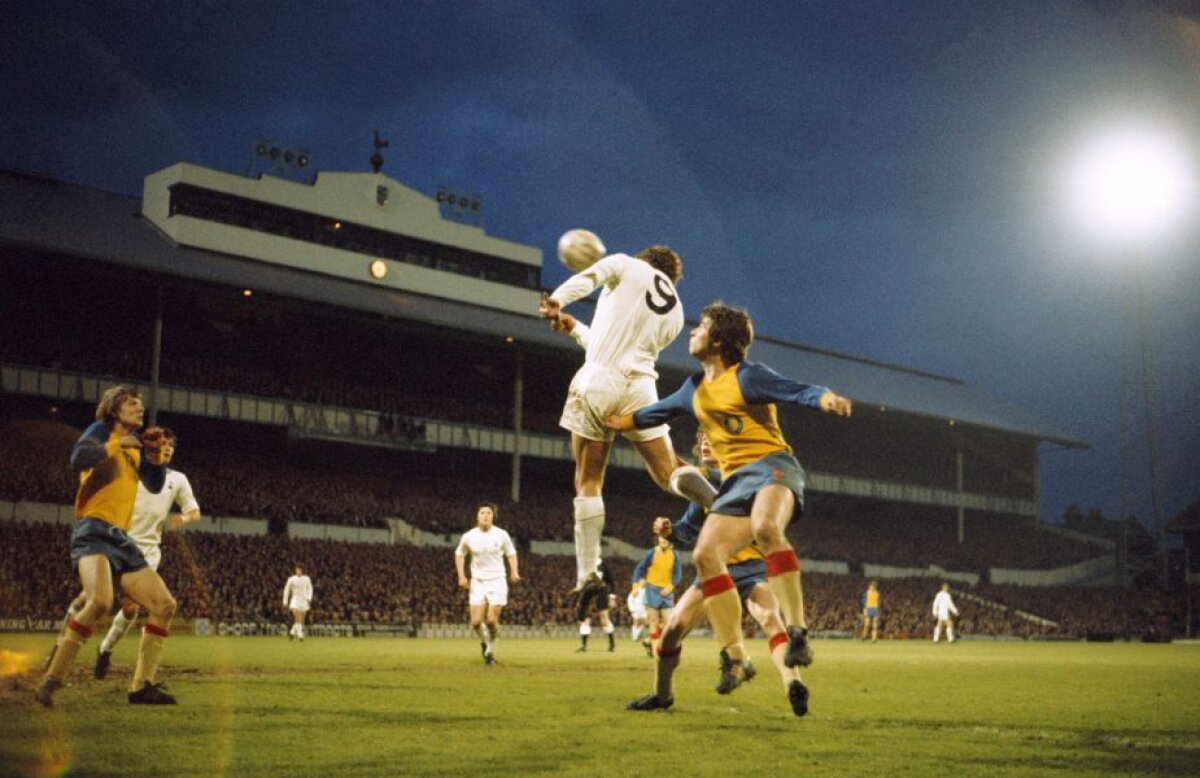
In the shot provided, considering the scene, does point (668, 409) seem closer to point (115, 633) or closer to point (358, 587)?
point (115, 633)

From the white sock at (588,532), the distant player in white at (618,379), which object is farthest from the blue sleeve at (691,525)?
the white sock at (588,532)

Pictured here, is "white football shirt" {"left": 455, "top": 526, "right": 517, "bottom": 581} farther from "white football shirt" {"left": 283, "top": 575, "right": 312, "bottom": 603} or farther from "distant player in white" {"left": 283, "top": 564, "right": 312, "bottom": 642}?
"white football shirt" {"left": 283, "top": 575, "right": 312, "bottom": 603}

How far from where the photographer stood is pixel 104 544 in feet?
29.7

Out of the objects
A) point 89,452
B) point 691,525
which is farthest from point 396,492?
point 691,525

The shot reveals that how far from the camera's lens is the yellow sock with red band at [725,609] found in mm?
8289

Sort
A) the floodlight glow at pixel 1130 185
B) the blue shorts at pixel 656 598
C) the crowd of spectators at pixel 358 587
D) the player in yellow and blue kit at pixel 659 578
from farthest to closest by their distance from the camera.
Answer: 1. the floodlight glow at pixel 1130 185
2. the crowd of spectators at pixel 358 587
3. the blue shorts at pixel 656 598
4. the player in yellow and blue kit at pixel 659 578

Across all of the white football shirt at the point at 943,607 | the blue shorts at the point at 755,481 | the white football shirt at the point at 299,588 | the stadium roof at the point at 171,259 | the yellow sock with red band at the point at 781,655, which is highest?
the stadium roof at the point at 171,259

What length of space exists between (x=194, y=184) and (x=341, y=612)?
770 inches

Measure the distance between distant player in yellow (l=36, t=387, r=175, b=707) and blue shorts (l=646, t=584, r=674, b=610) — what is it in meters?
13.3

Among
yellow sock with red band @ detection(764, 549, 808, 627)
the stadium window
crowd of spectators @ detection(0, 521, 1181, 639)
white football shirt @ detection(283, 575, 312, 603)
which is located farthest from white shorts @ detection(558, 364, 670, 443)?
the stadium window

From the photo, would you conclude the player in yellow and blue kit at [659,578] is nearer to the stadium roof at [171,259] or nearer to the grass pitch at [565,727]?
the grass pitch at [565,727]

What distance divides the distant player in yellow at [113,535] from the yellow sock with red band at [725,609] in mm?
4251

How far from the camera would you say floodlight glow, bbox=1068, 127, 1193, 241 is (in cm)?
4700

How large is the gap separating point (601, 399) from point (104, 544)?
4.07 metres
